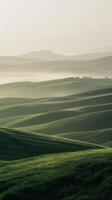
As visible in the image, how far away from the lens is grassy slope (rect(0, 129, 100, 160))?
70419mm

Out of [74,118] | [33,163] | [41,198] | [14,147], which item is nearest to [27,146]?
[14,147]

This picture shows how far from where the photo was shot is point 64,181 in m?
39.3

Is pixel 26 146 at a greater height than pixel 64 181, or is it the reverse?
pixel 26 146

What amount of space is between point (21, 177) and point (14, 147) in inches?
1219

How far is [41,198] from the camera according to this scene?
37.5 meters

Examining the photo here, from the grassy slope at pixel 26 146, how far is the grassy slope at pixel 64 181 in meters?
22.5

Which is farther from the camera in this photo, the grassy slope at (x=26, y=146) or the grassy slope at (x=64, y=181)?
the grassy slope at (x=26, y=146)

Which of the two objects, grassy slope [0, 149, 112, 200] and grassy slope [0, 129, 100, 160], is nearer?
grassy slope [0, 149, 112, 200]

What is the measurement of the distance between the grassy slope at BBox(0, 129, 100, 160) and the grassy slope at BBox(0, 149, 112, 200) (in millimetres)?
22532

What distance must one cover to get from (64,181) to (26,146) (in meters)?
36.9

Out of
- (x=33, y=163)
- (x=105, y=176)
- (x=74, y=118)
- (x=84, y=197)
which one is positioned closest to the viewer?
(x=84, y=197)

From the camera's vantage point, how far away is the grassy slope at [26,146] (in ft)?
231

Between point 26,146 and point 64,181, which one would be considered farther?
point 26,146

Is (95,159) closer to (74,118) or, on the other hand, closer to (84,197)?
(84,197)
